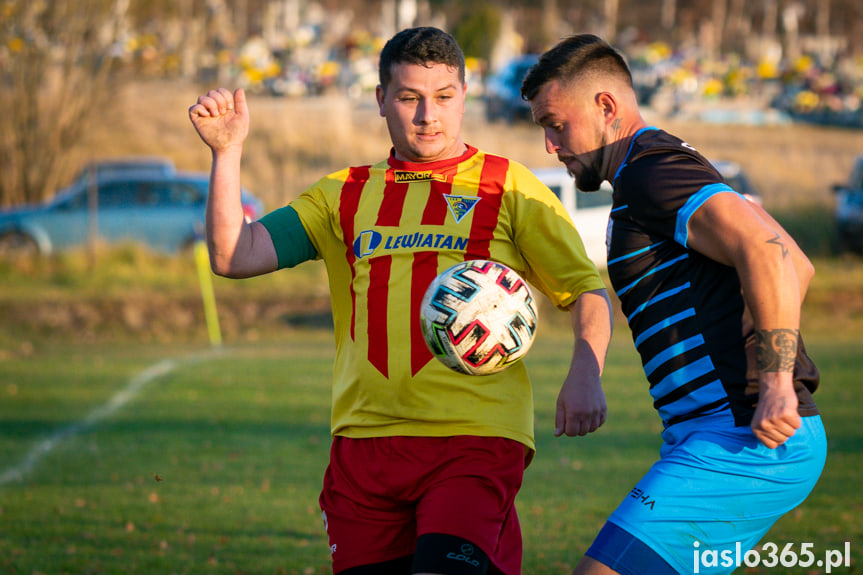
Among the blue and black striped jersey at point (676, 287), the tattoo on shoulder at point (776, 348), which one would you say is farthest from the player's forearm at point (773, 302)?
the blue and black striped jersey at point (676, 287)

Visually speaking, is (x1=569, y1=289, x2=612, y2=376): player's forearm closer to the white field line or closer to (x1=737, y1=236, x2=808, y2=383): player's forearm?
(x1=737, y1=236, x2=808, y2=383): player's forearm

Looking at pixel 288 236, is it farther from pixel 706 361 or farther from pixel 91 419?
pixel 91 419

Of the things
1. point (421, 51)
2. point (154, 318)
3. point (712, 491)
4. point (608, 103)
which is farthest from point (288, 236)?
point (154, 318)

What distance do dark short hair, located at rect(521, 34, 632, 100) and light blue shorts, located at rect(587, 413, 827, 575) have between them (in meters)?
1.21

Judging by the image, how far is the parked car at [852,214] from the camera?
73.6 feet

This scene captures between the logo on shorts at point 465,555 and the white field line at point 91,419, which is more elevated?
the logo on shorts at point 465,555

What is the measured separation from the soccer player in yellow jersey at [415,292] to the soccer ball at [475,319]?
16 centimetres

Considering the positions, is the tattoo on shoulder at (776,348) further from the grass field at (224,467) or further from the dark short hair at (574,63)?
the grass field at (224,467)

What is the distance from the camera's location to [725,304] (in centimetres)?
303

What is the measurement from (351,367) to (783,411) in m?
1.46

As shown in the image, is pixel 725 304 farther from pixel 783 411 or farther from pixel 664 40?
pixel 664 40

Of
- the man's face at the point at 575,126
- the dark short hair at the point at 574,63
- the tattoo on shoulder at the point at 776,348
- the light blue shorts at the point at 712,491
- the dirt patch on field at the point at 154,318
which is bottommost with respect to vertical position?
the dirt patch on field at the point at 154,318

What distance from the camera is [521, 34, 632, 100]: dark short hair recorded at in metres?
3.31

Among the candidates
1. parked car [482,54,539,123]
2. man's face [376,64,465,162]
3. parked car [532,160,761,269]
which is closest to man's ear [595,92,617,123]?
man's face [376,64,465,162]
